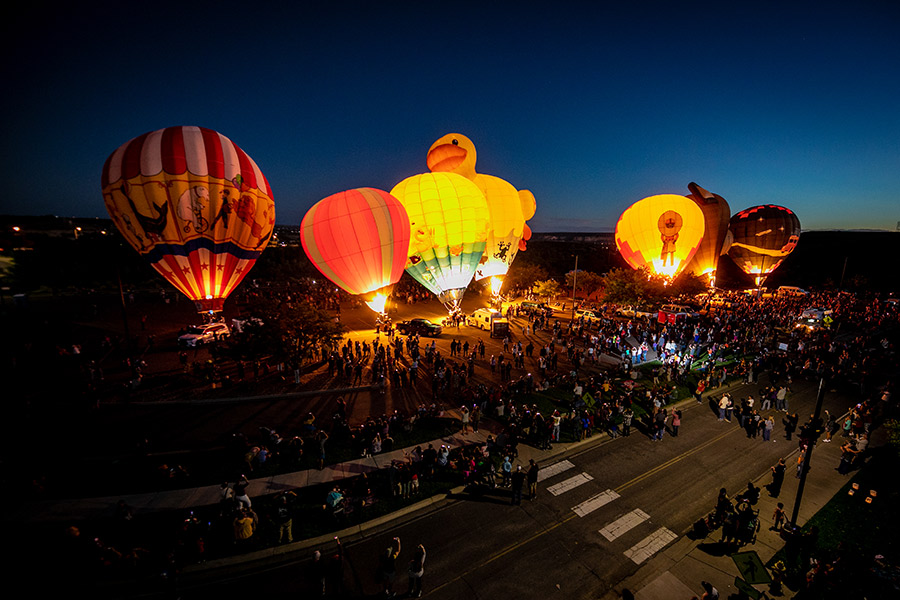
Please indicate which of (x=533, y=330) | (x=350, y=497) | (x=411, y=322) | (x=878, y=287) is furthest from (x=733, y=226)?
(x=350, y=497)

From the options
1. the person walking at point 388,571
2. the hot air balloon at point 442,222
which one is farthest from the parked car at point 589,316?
the person walking at point 388,571

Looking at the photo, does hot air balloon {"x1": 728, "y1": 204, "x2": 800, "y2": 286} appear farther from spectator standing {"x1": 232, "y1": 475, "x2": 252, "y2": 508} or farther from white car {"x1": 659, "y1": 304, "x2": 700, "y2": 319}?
spectator standing {"x1": 232, "y1": 475, "x2": 252, "y2": 508}

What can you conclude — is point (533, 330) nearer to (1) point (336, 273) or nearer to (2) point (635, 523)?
(1) point (336, 273)

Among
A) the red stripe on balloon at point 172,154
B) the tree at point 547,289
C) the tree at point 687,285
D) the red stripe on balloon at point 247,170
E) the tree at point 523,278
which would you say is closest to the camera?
the red stripe on balloon at point 172,154

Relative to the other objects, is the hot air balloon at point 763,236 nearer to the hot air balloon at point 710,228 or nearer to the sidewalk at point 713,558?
the hot air balloon at point 710,228

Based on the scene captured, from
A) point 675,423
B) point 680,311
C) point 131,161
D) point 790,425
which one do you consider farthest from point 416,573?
point 680,311

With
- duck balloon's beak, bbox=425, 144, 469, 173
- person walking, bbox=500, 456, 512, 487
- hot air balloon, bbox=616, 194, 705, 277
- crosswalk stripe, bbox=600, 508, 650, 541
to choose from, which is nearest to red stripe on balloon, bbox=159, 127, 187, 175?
duck balloon's beak, bbox=425, 144, 469, 173

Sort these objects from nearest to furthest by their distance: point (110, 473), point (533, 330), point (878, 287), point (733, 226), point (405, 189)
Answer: point (110, 473) → point (405, 189) → point (533, 330) → point (733, 226) → point (878, 287)
